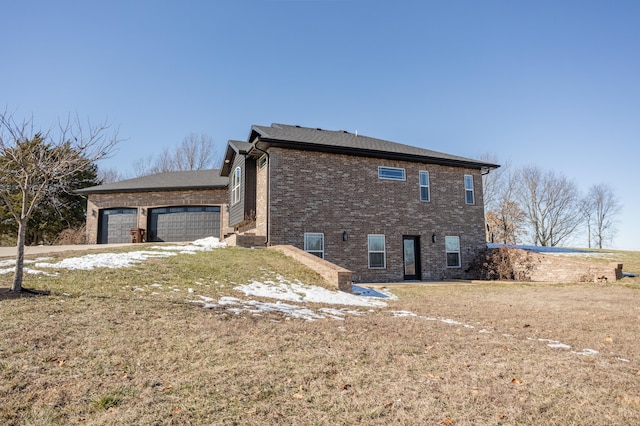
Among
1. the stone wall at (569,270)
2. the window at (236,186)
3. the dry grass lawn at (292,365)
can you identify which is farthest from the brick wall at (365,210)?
the dry grass lawn at (292,365)

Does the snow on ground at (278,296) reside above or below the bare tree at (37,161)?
below

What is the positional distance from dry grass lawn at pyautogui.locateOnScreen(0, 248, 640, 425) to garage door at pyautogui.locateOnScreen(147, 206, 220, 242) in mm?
15245

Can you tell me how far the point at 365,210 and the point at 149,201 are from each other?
14.4 m

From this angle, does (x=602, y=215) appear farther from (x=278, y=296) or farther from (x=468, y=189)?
(x=278, y=296)

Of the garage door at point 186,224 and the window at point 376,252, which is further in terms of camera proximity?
the garage door at point 186,224

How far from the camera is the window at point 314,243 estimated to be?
14930 mm

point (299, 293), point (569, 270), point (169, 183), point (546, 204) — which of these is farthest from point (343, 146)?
point (546, 204)

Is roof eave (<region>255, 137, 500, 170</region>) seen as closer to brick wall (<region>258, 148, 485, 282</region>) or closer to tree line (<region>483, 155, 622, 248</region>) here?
brick wall (<region>258, 148, 485, 282</region>)

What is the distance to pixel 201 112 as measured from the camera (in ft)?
67.3

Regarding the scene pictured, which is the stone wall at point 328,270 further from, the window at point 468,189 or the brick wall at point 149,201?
the brick wall at point 149,201

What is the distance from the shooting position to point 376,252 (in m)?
16.0

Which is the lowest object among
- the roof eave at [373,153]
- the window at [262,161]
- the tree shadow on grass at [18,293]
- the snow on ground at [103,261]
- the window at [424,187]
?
the tree shadow on grass at [18,293]

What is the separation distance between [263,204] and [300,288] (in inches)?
234

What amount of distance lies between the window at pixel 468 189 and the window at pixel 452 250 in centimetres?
209
